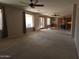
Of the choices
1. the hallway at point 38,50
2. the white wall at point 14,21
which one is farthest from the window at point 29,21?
the hallway at point 38,50

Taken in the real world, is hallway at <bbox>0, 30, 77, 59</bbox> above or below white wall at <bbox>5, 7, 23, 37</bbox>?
below

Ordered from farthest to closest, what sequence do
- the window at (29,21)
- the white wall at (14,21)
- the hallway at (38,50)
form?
the window at (29,21) → the white wall at (14,21) → the hallway at (38,50)

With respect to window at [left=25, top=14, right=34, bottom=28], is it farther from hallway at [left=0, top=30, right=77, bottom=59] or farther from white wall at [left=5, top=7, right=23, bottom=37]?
hallway at [left=0, top=30, right=77, bottom=59]

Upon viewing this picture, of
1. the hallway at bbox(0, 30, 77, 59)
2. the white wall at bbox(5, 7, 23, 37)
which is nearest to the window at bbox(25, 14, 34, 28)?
the white wall at bbox(5, 7, 23, 37)

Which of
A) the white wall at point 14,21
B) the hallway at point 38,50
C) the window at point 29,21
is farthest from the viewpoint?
the window at point 29,21

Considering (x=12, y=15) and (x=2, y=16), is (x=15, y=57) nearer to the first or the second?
(x=2, y=16)

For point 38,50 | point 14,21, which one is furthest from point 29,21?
point 38,50

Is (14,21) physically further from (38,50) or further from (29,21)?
(38,50)

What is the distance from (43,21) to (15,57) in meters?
14.8

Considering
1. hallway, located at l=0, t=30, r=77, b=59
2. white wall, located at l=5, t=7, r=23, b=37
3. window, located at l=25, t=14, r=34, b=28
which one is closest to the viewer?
hallway, located at l=0, t=30, r=77, b=59

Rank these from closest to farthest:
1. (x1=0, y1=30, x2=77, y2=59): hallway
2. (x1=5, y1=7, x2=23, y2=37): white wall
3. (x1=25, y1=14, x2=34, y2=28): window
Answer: (x1=0, y1=30, x2=77, y2=59): hallway < (x1=5, y1=7, x2=23, y2=37): white wall < (x1=25, y1=14, x2=34, y2=28): window

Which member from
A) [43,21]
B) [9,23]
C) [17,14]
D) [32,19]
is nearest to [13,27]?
[9,23]

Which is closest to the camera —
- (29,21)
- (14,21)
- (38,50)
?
(38,50)

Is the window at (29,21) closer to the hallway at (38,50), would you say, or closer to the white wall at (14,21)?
the white wall at (14,21)
